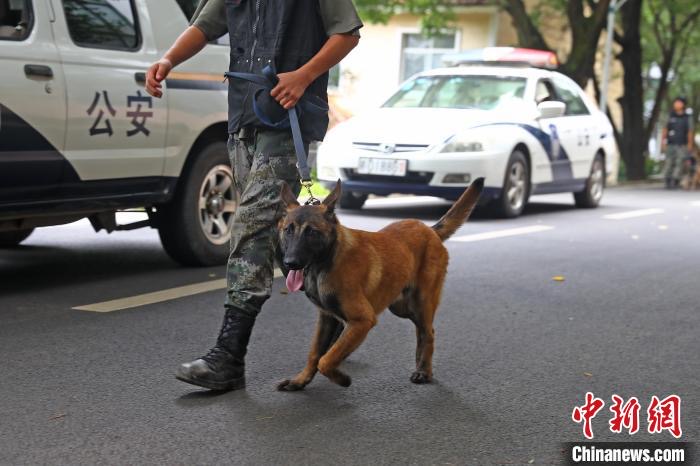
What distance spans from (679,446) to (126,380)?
2.14 m

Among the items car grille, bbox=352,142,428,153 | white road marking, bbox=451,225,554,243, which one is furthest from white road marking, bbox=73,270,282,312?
car grille, bbox=352,142,428,153

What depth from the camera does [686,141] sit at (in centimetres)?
2109

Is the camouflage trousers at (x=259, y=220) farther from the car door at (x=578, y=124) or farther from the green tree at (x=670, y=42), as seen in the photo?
the green tree at (x=670, y=42)

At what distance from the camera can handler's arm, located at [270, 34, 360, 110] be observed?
4.12m

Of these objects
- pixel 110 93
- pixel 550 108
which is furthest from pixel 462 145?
pixel 110 93

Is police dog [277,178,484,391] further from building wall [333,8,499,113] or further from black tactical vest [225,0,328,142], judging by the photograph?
building wall [333,8,499,113]

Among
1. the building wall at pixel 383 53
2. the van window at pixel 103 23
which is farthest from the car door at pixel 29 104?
the building wall at pixel 383 53

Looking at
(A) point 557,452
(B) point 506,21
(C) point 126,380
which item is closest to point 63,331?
(C) point 126,380

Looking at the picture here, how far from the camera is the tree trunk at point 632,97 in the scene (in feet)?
80.7

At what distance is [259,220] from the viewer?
167 inches

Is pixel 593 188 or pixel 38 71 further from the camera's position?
pixel 593 188

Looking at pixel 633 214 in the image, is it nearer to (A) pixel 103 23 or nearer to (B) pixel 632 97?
(A) pixel 103 23

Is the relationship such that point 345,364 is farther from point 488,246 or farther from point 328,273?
point 488,246

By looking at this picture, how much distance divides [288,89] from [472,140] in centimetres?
755
